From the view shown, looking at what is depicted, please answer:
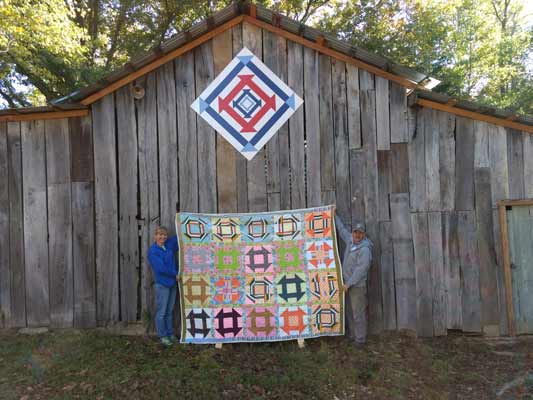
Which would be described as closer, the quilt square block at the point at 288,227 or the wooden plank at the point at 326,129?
the quilt square block at the point at 288,227

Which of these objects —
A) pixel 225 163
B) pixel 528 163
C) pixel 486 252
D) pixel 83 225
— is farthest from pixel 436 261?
pixel 83 225

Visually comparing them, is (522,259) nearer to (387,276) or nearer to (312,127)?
(387,276)

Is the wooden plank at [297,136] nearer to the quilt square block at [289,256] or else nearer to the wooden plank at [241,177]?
the quilt square block at [289,256]

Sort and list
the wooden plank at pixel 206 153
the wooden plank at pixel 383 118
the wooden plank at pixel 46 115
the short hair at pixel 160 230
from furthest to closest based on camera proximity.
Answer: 1. the wooden plank at pixel 46 115
2. the wooden plank at pixel 206 153
3. the wooden plank at pixel 383 118
4. the short hair at pixel 160 230

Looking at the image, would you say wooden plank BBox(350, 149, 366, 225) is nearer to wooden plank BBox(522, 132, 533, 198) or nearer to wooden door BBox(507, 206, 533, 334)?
wooden door BBox(507, 206, 533, 334)

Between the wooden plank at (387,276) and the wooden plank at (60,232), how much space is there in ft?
15.8

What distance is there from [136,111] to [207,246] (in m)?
2.40

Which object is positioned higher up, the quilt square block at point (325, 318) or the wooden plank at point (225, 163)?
the wooden plank at point (225, 163)

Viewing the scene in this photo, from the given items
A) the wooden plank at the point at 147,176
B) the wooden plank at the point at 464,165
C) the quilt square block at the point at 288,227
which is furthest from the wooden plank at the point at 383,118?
the wooden plank at the point at 147,176

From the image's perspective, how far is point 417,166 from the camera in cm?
557

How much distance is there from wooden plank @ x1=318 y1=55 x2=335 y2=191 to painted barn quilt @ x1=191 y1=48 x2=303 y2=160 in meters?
0.39

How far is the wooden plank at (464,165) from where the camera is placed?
552cm

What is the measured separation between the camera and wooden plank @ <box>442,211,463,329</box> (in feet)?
18.1

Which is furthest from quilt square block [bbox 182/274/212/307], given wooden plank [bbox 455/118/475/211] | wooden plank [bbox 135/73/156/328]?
wooden plank [bbox 455/118/475/211]
